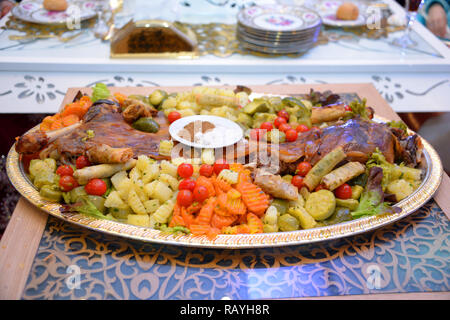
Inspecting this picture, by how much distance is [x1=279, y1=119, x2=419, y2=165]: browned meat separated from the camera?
104 inches

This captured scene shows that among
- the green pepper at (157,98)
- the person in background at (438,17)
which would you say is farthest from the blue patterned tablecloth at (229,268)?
the person in background at (438,17)

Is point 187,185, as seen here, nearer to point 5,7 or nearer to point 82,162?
point 82,162

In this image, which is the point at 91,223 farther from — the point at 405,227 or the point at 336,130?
the point at 405,227

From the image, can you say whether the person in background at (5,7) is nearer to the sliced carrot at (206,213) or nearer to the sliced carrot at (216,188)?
the sliced carrot at (216,188)

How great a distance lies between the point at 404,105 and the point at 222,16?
2672mm

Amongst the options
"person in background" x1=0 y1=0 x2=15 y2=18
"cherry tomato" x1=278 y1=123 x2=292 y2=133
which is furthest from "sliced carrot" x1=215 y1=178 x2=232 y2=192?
"person in background" x1=0 y1=0 x2=15 y2=18

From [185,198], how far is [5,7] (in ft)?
15.2

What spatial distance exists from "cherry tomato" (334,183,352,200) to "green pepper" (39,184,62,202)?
1.84 metres

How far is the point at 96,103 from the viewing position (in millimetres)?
2996

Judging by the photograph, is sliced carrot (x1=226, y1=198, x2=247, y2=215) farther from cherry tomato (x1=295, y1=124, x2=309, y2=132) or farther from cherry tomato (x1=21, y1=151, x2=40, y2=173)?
cherry tomato (x1=21, y1=151, x2=40, y2=173)

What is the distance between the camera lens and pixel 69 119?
2.95 m

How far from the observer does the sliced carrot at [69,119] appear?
2.92m
